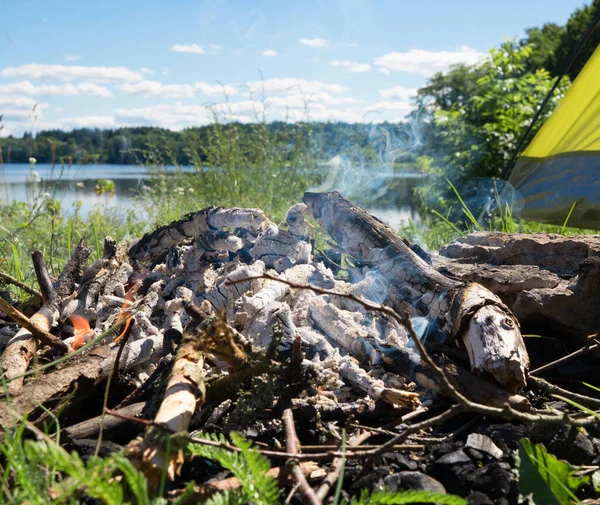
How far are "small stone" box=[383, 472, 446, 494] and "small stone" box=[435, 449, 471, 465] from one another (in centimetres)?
8

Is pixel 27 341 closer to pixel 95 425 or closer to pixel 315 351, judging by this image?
pixel 95 425

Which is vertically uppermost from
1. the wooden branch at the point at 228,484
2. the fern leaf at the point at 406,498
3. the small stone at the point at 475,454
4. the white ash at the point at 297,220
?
the white ash at the point at 297,220

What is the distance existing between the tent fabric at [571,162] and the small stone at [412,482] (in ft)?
10.9

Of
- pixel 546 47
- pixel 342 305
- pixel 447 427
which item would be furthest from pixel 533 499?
pixel 546 47

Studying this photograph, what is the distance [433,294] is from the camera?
77.7 inches

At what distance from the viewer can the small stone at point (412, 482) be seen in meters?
1.21

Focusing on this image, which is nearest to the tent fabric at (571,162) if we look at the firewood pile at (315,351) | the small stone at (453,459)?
the firewood pile at (315,351)

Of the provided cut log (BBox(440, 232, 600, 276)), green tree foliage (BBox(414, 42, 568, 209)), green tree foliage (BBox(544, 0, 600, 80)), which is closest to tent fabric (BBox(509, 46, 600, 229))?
cut log (BBox(440, 232, 600, 276))

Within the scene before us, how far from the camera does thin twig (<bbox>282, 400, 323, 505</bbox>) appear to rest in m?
1.06

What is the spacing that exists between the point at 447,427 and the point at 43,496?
3.58 feet

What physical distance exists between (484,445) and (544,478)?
0.26m

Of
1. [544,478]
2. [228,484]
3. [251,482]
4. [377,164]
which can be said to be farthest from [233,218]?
[377,164]

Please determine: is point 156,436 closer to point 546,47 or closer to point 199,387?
point 199,387

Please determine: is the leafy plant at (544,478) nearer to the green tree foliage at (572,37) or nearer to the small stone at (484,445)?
the small stone at (484,445)
